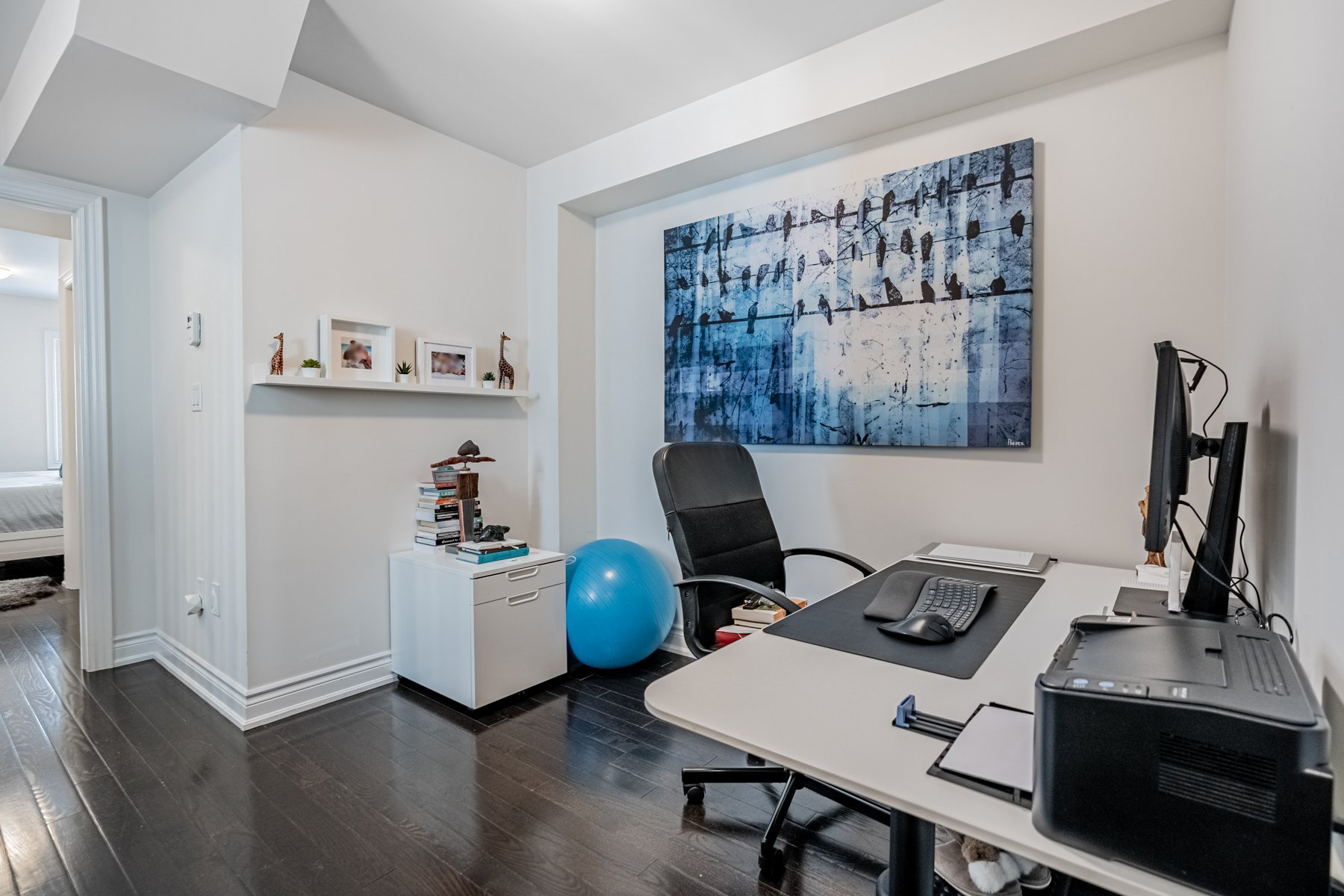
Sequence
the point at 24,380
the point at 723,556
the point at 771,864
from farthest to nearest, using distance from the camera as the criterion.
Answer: the point at 24,380 < the point at 723,556 < the point at 771,864

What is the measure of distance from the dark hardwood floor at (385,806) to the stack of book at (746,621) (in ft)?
1.63

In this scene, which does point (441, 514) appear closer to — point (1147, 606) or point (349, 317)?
point (349, 317)

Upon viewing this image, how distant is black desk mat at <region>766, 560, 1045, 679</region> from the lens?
4.07ft

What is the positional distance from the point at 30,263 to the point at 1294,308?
8.16 m

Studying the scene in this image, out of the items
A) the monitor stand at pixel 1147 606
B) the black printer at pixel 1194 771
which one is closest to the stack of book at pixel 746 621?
the monitor stand at pixel 1147 606

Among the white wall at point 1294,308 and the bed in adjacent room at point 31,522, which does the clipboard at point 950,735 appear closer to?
the white wall at point 1294,308

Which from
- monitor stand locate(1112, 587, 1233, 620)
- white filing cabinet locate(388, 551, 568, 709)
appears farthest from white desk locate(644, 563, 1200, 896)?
white filing cabinet locate(388, 551, 568, 709)

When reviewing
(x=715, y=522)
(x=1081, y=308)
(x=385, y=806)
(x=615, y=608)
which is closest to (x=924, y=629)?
(x=715, y=522)

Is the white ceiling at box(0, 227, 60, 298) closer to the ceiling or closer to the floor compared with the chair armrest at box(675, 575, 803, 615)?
closer to the ceiling

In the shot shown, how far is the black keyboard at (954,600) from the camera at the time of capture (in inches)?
56.8

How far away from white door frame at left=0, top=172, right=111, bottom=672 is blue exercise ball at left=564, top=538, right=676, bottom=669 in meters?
2.15

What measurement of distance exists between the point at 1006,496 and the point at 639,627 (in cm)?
160

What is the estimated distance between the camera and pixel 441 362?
3.09 m

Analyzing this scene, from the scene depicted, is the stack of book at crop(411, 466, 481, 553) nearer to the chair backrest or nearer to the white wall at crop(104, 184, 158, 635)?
the chair backrest
